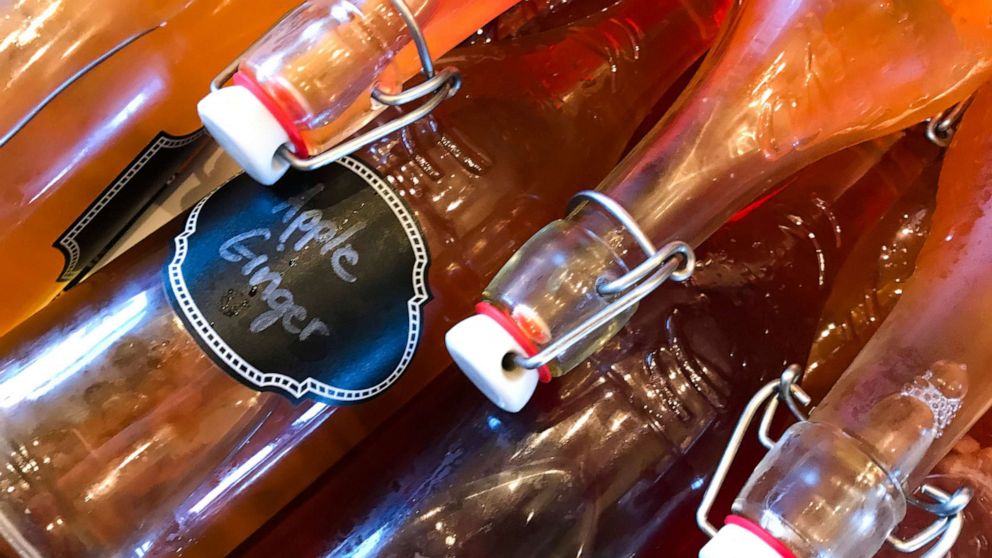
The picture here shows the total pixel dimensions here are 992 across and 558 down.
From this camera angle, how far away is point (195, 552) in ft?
1.39

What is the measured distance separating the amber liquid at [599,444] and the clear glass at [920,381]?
0.29 feet

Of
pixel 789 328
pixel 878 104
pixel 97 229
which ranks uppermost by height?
pixel 97 229

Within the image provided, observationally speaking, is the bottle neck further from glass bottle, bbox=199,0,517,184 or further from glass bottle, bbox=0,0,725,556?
glass bottle, bbox=199,0,517,184

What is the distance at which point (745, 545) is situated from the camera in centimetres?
29

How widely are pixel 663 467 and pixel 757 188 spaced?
140mm

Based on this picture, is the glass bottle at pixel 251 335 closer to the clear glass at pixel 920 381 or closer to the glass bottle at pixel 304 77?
the glass bottle at pixel 304 77

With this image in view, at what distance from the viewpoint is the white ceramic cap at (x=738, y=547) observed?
0.29 metres

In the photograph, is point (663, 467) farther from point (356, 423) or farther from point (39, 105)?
point (39, 105)

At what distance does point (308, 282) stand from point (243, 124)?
79mm

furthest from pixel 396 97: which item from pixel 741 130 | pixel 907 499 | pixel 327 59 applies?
pixel 907 499

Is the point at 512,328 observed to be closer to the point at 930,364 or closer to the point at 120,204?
the point at 930,364

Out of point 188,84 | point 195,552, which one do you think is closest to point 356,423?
point 195,552

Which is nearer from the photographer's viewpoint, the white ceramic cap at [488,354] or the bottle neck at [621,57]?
the white ceramic cap at [488,354]

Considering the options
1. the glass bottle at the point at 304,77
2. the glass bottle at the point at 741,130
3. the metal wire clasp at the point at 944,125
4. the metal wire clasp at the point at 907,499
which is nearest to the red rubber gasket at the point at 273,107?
the glass bottle at the point at 304,77
